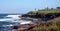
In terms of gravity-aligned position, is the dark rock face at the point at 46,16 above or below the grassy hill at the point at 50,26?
above

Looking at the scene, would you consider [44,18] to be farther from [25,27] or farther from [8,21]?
[8,21]

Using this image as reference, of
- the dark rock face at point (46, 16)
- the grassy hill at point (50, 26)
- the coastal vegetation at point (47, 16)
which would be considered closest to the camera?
the grassy hill at point (50, 26)

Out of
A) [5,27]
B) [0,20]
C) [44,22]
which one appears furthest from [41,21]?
[0,20]

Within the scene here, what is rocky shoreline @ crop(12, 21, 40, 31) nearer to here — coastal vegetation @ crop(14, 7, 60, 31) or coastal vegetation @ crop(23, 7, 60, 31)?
coastal vegetation @ crop(14, 7, 60, 31)

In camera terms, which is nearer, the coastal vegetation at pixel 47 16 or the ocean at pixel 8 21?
the coastal vegetation at pixel 47 16

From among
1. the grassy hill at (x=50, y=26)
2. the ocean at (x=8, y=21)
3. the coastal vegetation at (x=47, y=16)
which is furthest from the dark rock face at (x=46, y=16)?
the ocean at (x=8, y=21)

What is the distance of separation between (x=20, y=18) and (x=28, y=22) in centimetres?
26

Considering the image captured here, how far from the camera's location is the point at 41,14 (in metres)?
5.48

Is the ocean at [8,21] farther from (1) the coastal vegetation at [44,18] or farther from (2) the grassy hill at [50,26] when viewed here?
(2) the grassy hill at [50,26]

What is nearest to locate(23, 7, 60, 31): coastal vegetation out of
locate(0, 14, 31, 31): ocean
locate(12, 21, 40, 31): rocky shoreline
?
locate(12, 21, 40, 31): rocky shoreline

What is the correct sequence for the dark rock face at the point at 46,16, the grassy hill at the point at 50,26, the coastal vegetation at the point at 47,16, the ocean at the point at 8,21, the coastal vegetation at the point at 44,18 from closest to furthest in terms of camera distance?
1. the grassy hill at the point at 50,26
2. the coastal vegetation at the point at 47,16
3. the coastal vegetation at the point at 44,18
4. the dark rock face at the point at 46,16
5. the ocean at the point at 8,21

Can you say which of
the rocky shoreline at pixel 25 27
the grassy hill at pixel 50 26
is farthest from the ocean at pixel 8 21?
the grassy hill at pixel 50 26

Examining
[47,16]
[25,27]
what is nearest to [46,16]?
[47,16]

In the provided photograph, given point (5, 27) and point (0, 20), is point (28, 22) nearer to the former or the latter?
point (5, 27)
